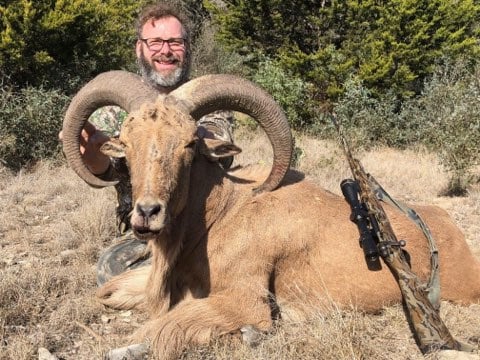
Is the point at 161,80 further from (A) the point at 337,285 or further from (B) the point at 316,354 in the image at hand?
(B) the point at 316,354

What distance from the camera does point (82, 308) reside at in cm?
434

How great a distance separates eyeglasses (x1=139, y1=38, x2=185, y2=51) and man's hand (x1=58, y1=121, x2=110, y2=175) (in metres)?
1.11

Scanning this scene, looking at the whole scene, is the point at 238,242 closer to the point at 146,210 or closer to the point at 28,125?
the point at 146,210

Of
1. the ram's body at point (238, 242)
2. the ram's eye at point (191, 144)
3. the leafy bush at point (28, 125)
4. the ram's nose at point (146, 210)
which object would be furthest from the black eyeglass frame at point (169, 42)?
the leafy bush at point (28, 125)

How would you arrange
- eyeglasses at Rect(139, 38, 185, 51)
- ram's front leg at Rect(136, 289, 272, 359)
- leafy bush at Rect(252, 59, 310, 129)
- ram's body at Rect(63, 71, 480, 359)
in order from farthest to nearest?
1. leafy bush at Rect(252, 59, 310, 129)
2. eyeglasses at Rect(139, 38, 185, 51)
3. ram's body at Rect(63, 71, 480, 359)
4. ram's front leg at Rect(136, 289, 272, 359)

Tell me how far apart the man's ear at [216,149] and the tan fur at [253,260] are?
0.08 m

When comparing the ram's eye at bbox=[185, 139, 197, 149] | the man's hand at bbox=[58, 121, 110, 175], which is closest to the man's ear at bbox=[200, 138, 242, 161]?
the ram's eye at bbox=[185, 139, 197, 149]

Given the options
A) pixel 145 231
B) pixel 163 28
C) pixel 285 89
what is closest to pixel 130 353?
pixel 145 231

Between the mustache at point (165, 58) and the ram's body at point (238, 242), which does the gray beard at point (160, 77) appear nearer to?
the mustache at point (165, 58)

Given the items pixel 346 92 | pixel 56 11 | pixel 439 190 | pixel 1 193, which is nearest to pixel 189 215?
pixel 1 193

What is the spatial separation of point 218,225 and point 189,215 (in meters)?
0.26

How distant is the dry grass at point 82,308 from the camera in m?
3.55

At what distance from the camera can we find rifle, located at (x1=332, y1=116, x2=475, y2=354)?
3493 millimetres

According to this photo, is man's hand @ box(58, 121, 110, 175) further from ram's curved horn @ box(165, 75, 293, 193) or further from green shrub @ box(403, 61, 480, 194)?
green shrub @ box(403, 61, 480, 194)
